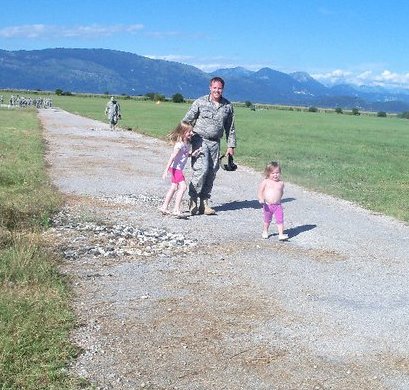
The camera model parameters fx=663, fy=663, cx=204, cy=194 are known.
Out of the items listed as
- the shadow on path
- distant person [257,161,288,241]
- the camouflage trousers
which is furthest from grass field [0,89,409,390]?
distant person [257,161,288,241]

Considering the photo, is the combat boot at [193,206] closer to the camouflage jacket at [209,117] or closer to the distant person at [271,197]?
the camouflage jacket at [209,117]

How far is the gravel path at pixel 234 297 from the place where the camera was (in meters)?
4.59

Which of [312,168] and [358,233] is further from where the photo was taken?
[312,168]

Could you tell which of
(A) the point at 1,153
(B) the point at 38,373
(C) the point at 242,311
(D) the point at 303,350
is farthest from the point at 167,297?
(A) the point at 1,153

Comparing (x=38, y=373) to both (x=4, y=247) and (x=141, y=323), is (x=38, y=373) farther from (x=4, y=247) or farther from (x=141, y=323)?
(x=4, y=247)

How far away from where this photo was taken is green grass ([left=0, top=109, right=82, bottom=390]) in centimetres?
430

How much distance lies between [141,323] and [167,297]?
2.50 feet

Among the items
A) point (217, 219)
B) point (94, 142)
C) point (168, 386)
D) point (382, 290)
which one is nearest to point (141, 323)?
point (168, 386)

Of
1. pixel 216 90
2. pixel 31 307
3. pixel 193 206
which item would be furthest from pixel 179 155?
pixel 31 307

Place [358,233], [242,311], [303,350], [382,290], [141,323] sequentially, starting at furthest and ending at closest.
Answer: [358,233] < [382,290] < [242,311] < [141,323] < [303,350]

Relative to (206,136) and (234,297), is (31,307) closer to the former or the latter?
(234,297)

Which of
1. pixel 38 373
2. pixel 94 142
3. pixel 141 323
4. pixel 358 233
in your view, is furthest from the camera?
pixel 94 142

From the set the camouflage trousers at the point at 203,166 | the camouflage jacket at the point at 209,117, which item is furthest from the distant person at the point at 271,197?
the camouflage jacket at the point at 209,117

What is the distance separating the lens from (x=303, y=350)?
497 cm
